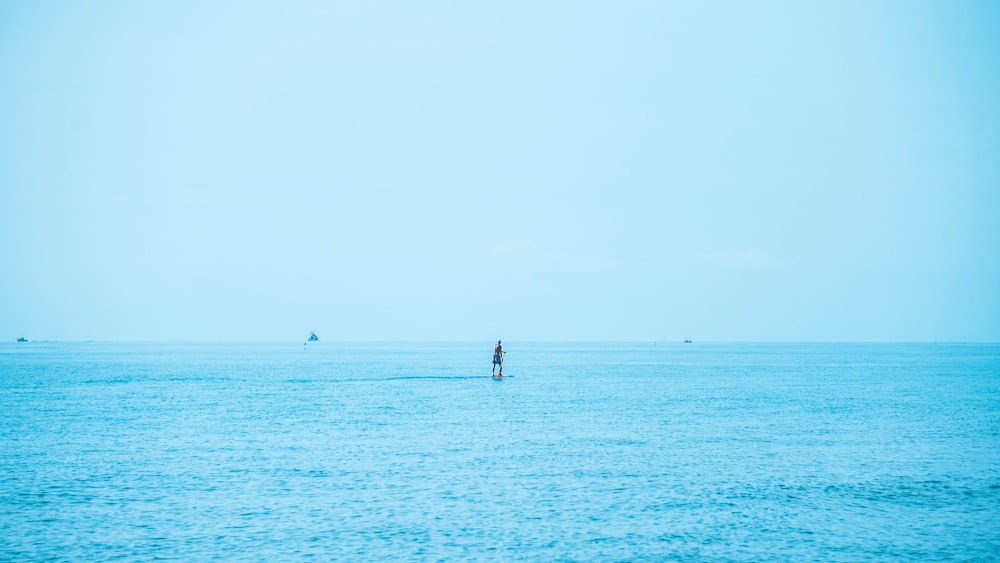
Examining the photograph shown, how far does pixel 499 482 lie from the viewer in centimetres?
2972

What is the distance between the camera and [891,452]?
36625 mm

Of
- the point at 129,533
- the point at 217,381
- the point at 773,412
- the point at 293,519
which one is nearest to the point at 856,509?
the point at 293,519

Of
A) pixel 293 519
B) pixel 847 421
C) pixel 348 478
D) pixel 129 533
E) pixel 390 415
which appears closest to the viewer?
pixel 129 533

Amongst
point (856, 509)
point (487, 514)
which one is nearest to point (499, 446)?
point (487, 514)

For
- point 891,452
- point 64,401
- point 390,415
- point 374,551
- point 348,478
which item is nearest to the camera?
point 374,551

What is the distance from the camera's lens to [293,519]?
24656mm

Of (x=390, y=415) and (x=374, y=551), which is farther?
(x=390, y=415)

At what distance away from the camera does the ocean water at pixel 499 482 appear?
2208 centimetres

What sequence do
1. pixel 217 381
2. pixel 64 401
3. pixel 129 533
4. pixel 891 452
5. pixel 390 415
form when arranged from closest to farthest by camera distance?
pixel 129 533 < pixel 891 452 < pixel 390 415 < pixel 64 401 < pixel 217 381

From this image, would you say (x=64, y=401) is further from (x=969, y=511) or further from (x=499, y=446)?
(x=969, y=511)

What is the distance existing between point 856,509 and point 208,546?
59.2 feet

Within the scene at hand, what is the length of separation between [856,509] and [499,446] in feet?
53.0

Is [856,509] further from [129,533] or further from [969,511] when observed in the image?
[129,533]

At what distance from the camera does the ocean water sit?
72.4 ft
